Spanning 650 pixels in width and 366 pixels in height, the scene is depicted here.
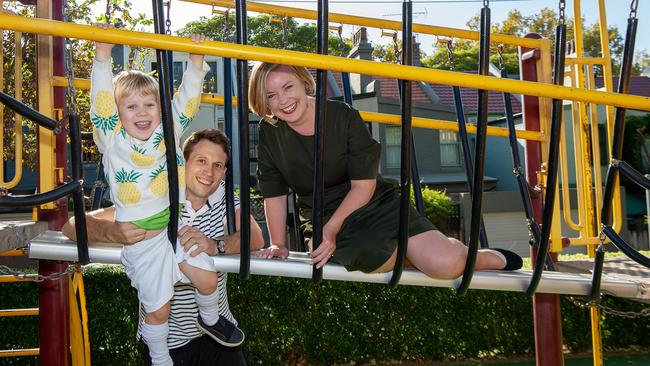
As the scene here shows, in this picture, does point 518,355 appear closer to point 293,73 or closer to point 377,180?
point 377,180

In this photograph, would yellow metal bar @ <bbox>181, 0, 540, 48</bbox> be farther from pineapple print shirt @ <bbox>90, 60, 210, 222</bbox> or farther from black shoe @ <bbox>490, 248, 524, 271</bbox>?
pineapple print shirt @ <bbox>90, 60, 210, 222</bbox>

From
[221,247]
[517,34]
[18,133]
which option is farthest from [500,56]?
[517,34]

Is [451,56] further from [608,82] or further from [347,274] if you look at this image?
[347,274]

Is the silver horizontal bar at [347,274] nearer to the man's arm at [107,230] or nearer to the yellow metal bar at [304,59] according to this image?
the man's arm at [107,230]

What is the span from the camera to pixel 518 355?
6.73 m

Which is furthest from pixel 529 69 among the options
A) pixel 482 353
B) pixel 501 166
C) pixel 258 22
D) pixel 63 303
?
pixel 258 22

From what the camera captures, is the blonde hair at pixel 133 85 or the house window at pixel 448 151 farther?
the house window at pixel 448 151

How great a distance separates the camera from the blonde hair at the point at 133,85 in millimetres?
2025

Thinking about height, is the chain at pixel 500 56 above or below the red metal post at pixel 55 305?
above

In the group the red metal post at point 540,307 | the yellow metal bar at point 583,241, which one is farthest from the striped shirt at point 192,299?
the yellow metal bar at point 583,241

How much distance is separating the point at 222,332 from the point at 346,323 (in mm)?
4128

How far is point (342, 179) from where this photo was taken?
251cm

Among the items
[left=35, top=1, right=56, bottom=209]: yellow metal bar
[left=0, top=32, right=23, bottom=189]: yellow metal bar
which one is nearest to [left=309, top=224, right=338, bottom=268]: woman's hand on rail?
[left=35, top=1, right=56, bottom=209]: yellow metal bar

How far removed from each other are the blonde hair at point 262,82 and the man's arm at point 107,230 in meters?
0.64
